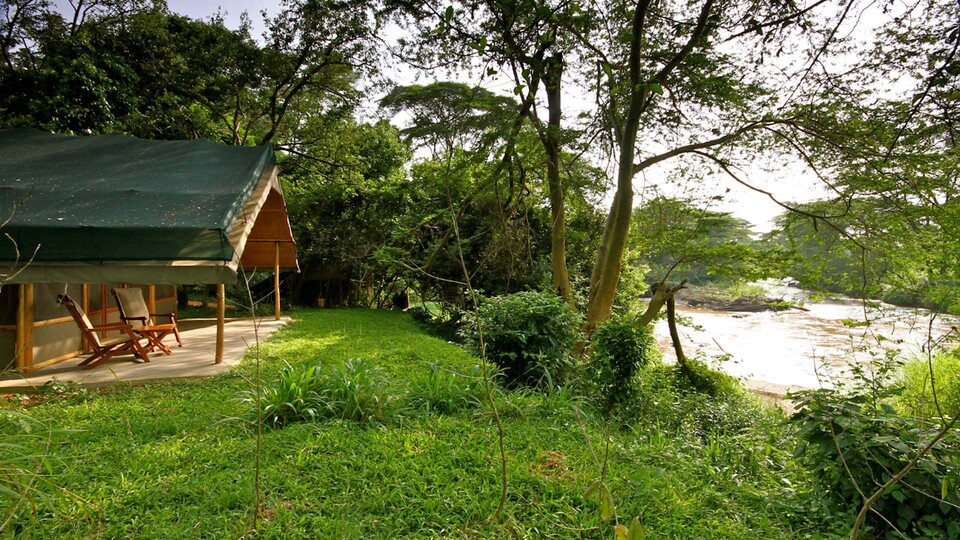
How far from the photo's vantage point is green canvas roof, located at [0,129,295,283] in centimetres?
486

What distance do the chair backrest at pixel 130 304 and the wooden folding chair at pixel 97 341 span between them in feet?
1.10

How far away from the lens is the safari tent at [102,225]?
4.88 meters

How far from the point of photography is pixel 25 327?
5395 mm

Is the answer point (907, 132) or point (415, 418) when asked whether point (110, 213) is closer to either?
point (415, 418)

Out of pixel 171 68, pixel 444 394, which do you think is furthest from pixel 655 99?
pixel 171 68

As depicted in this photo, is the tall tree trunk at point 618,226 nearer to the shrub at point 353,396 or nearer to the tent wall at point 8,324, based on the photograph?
the shrub at point 353,396

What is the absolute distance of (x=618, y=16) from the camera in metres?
6.78

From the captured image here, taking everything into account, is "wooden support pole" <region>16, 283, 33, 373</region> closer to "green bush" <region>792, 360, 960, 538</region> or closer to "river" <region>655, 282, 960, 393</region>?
"green bush" <region>792, 360, 960, 538</region>

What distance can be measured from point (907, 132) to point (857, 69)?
132 cm

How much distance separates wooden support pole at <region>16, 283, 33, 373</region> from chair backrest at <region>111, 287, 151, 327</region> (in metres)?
0.93

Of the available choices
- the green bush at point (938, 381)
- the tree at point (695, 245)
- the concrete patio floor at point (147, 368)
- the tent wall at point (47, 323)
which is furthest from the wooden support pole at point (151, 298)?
the green bush at point (938, 381)

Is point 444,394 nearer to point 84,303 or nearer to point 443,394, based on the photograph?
point 443,394

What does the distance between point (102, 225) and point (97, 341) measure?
172 cm

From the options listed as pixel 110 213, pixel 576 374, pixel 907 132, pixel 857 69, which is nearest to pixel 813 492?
pixel 576 374
